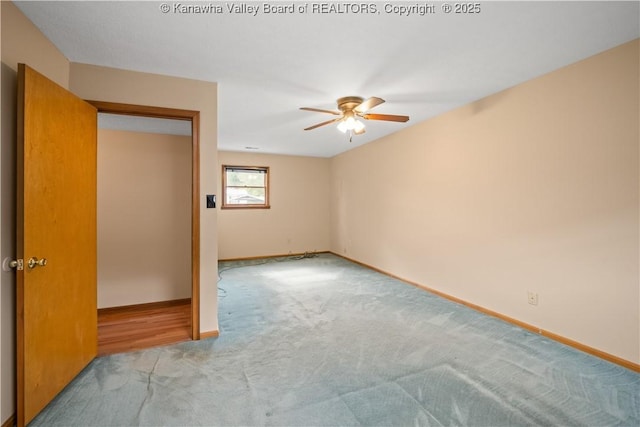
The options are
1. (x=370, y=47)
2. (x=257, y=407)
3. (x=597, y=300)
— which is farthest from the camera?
(x=597, y=300)

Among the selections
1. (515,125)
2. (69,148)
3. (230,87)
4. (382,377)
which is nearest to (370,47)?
(230,87)

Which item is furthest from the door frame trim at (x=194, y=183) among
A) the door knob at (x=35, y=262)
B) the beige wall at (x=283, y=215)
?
the beige wall at (x=283, y=215)

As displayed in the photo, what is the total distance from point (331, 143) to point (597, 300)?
4269 mm

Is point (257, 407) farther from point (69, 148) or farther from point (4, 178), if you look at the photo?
point (69, 148)

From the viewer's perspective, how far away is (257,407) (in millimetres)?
1832

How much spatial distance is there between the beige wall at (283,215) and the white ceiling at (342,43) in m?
3.54

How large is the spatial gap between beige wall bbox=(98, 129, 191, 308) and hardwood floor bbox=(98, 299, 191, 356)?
0.11 metres

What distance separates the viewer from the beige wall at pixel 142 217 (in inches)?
141

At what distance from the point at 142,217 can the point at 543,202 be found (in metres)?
4.35

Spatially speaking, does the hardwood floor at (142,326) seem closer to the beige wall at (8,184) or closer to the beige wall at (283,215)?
the beige wall at (8,184)

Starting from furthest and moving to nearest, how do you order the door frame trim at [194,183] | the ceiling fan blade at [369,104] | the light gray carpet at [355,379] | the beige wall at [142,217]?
the beige wall at [142,217], the ceiling fan blade at [369,104], the door frame trim at [194,183], the light gray carpet at [355,379]

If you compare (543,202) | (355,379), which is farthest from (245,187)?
(543,202)

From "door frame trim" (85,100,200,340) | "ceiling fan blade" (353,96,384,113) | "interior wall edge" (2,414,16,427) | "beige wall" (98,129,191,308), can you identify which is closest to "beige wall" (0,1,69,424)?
"interior wall edge" (2,414,16,427)

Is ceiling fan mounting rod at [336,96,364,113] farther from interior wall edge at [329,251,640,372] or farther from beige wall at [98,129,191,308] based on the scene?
interior wall edge at [329,251,640,372]
